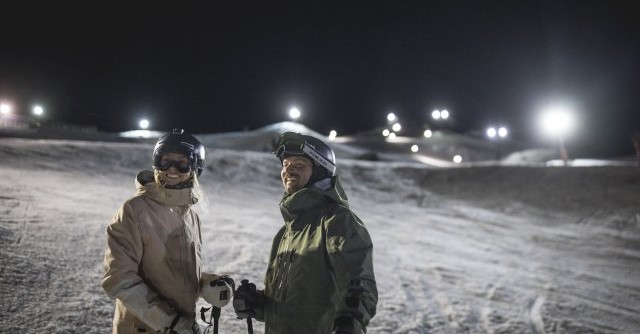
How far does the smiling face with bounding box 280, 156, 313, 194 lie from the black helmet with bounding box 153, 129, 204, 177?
645mm

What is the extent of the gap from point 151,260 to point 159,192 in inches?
17.0

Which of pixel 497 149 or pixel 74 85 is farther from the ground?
pixel 74 85

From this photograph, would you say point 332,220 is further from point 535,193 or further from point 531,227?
point 535,193

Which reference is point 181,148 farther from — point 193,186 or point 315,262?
point 315,262

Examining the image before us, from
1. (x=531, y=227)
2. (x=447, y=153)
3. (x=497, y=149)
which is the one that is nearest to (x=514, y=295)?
(x=531, y=227)

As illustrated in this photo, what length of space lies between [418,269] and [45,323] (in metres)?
5.66

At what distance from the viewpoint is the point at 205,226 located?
8.72m

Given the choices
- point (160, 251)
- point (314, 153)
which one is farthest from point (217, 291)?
point (314, 153)

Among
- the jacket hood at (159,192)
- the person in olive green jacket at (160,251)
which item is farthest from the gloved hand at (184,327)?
the jacket hood at (159,192)

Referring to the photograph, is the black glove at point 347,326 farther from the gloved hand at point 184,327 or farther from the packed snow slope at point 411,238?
the packed snow slope at point 411,238

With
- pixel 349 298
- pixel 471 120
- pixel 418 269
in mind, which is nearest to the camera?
pixel 349 298

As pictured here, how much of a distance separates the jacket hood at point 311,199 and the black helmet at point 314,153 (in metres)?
0.18

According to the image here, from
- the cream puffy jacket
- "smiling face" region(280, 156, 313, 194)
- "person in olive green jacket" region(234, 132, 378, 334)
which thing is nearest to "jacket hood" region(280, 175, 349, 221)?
"person in olive green jacket" region(234, 132, 378, 334)

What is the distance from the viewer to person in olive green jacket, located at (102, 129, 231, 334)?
2.52 m
